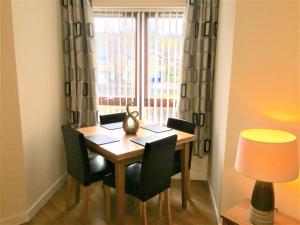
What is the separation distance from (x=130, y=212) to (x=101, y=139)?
0.86m

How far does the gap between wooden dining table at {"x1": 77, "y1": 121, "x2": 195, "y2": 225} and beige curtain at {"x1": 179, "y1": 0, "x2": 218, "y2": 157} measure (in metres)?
0.53

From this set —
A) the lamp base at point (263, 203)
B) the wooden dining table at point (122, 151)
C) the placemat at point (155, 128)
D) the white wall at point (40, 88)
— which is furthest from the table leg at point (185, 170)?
the white wall at point (40, 88)

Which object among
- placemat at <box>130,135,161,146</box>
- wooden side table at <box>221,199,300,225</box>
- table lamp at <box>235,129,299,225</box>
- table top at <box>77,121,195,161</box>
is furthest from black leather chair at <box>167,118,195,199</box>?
table lamp at <box>235,129,299,225</box>

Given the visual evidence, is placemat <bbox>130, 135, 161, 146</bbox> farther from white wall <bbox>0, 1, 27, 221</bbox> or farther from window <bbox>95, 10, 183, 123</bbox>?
white wall <bbox>0, 1, 27, 221</bbox>

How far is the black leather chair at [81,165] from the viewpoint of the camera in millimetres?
2238

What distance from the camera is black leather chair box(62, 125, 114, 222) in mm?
2238

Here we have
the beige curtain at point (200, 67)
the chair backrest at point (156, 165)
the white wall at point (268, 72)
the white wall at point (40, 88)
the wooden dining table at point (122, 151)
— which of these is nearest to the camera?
the white wall at point (268, 72)

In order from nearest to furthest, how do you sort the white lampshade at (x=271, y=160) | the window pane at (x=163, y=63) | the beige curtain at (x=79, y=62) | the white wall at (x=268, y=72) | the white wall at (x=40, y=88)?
the white lampshade at (x=271, y=160) → the white wall at (x=268, y=72) → the white wall at (x=40, y=88) → the beige curtain at (x=79, y=62) → the window pane at (x=163, y=63)

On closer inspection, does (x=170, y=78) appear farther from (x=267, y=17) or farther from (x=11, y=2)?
(x=11, y=2)

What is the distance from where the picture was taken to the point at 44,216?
8.37 feet

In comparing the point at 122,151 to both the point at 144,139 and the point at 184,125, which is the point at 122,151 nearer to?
the point at 144,139

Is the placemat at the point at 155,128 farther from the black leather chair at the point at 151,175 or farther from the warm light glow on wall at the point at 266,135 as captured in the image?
the warm light glow on wall at the point at 266,135

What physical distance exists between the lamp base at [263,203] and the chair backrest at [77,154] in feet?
4.58

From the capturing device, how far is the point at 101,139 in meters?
2.40
